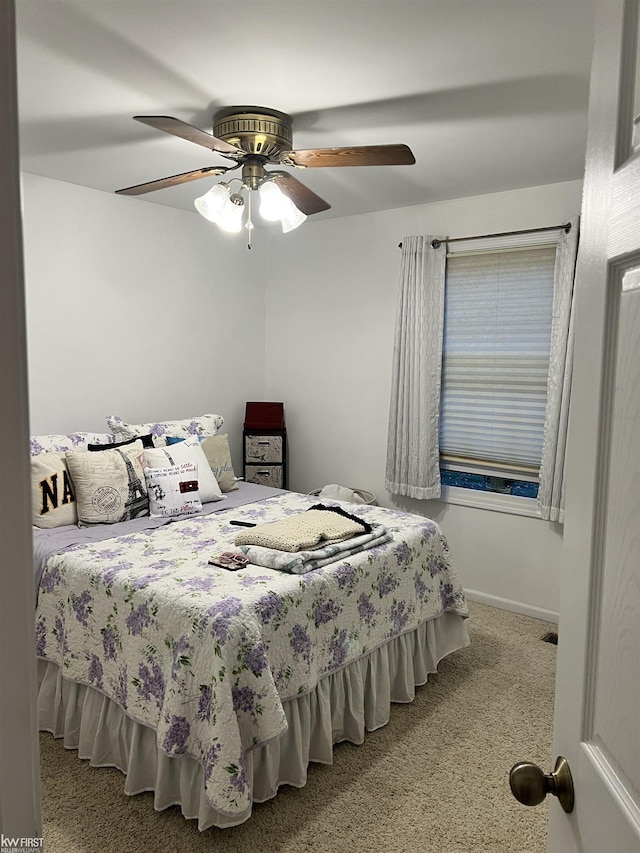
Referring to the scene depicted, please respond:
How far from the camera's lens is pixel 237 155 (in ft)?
8.91

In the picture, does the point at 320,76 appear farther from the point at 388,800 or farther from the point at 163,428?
the point at 388,800

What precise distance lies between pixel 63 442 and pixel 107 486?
1.38 feet

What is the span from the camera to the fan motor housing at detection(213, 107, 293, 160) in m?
2.62

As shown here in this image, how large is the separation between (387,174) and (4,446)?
3.32m

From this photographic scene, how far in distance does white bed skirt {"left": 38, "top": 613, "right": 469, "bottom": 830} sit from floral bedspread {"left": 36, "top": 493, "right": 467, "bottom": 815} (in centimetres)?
7

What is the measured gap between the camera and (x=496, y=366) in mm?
4031

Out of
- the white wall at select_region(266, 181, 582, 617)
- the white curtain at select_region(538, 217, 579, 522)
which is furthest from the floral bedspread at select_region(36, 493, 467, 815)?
the white wall at select_region(266, 181, 582, 617)

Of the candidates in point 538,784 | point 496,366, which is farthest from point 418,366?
point 538,784

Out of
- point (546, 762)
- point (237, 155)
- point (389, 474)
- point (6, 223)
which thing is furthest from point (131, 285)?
point (6, 223)

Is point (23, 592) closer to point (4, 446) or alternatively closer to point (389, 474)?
point (4, 446)

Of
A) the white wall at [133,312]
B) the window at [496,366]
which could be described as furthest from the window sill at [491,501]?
the white wall at [133,312]

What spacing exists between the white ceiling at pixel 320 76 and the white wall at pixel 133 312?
512mm

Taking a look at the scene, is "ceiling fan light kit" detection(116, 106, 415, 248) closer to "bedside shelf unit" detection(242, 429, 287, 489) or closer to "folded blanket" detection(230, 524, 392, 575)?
"folded blanket" detection(230, 524, 392, 575)

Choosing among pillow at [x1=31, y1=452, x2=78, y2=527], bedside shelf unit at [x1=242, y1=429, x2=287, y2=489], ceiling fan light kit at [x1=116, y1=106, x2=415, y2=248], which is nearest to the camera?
ceiling fan light kit at [x1=116, y1=106, x2=415, y2=248]
